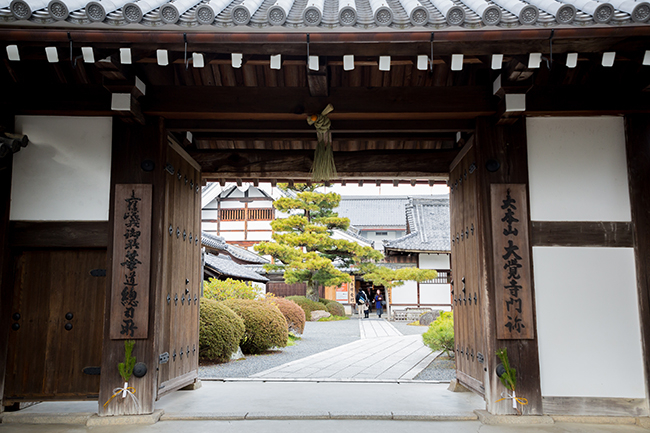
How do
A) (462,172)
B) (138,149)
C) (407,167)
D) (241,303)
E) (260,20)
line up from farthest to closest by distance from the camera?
1. (241,303)
2. (407,167)
3. (462,172)
4. (138,149)
5. (260,20)

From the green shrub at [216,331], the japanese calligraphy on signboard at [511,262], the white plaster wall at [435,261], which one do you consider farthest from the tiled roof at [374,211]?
the japanese calligraphy on signboard at [511,262]

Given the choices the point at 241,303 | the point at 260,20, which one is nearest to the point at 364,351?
the point at 241,303

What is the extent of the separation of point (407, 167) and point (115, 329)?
11.8 feet

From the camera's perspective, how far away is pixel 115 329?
14.0 ft

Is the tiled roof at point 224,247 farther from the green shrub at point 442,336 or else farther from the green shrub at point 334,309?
the green shrub at point 442,336

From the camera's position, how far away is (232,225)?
2778 cm

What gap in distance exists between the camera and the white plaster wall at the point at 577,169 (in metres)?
4.53

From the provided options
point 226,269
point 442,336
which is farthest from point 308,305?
point 442,336

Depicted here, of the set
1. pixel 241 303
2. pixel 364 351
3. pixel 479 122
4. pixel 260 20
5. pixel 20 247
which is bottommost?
pixel 364 351

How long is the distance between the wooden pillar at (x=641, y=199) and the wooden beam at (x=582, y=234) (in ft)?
0.32

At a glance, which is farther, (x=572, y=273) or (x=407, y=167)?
(x=407, y=167)

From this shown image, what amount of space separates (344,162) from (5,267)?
11.8 feet

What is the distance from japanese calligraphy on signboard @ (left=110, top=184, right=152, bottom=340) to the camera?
4.29 meters

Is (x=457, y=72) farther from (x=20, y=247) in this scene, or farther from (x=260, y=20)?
(x=20, y=247)
